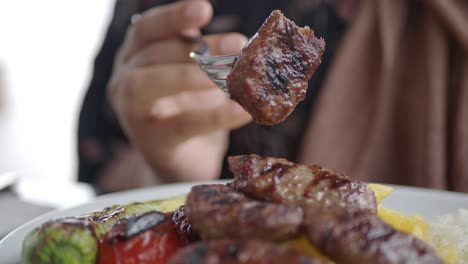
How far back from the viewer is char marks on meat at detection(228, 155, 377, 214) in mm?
779

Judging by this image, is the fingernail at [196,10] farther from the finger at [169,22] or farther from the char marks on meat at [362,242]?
the char marks on meat at [362,242]

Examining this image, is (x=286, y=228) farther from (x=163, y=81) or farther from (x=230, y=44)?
(x=163, y=81)

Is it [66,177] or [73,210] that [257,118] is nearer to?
[73,210]

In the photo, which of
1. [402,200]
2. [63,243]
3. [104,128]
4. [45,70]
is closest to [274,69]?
[63,243]

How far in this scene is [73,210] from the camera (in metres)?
1.16

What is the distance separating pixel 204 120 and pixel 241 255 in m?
1.12

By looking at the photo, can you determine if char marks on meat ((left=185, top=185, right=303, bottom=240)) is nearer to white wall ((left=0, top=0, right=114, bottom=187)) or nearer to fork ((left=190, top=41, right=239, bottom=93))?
fork ((left=190, top=41, right=239, bottom=93))

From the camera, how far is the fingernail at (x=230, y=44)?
142cm

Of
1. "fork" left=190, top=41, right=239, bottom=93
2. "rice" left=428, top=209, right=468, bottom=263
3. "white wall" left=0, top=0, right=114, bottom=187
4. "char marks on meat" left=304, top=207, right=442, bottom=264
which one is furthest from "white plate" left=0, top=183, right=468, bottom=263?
"white wall" left=0, top=0, right=114, bottom=187

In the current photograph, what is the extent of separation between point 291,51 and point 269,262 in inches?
15.0

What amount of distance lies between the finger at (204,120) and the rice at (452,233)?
30.0 inches

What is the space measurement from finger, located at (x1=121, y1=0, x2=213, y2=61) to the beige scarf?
0.66 metres

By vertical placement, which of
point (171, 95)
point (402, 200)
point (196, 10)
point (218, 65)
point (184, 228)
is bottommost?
point (402, 200)

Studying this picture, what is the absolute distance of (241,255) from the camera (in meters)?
0.59
